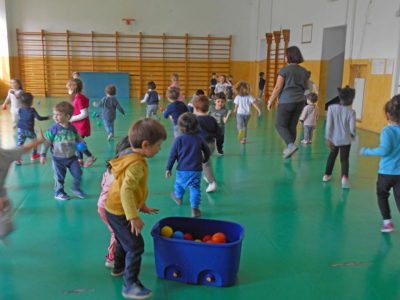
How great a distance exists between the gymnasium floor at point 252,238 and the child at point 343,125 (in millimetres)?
439

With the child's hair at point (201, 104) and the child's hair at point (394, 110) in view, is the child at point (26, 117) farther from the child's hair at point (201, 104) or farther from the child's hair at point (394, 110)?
the child's hair at point (394, 110)

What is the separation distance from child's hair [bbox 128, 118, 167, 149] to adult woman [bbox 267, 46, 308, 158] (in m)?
3.62

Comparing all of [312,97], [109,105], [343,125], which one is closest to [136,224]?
[343,125]

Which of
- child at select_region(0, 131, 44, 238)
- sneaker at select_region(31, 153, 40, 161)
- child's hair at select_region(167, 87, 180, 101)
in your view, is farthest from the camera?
sneaker at select_region(31, 153, 40, 161)

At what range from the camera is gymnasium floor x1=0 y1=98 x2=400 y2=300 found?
2807 millimetres

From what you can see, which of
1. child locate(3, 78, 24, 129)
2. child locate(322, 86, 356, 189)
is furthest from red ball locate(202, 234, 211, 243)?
child locate(3, 78, 24, 129)

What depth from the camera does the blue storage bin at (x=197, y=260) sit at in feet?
8.81

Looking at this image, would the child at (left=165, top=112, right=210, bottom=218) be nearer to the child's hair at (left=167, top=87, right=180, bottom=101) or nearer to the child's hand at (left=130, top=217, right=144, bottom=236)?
the child's hand at (left=130, top=217, right=144, bottom=236)

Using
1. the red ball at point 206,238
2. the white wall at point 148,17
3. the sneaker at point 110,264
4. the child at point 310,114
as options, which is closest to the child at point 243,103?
the child at point 310,114

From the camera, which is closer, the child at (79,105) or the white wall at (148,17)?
the child at (79,105)

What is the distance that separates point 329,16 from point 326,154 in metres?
6.62

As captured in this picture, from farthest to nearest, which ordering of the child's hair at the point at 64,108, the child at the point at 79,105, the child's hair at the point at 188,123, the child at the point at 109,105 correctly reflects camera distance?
the child at the point at 109,105 < the child at the point at 79,105 < the child's hair at the point at 64,108 < the child's hair at the point at 188,123

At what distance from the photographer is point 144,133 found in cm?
248

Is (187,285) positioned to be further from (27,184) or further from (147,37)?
(147,37)
